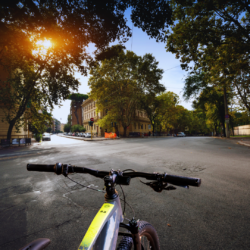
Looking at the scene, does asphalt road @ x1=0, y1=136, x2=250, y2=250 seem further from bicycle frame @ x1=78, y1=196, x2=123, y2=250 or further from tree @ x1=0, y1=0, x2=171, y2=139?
tree @ x1=0, y1=0, x2=171, y2=139

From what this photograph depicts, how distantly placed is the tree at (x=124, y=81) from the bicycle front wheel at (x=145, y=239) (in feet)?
93.1

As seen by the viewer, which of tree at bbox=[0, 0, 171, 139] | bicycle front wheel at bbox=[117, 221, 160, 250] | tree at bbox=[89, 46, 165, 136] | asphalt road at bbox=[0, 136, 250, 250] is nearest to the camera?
bicycle front wheel at bbox=[117, 221, 160, 250]

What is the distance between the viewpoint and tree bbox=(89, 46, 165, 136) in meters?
29.3

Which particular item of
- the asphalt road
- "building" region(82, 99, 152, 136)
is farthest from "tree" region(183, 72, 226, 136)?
the asphalt road

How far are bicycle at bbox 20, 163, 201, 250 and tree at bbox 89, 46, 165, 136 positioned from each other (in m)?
28.4

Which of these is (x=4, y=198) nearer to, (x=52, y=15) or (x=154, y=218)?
(x=154, y=218)

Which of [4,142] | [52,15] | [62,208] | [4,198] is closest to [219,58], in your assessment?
[52,15]

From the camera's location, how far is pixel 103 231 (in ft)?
2.98

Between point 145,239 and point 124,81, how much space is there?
31333 millimetres

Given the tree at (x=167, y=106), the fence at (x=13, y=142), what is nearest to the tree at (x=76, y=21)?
the fence at (x=13, y=142)

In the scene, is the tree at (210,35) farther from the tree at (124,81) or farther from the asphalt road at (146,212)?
the tree at (124,81)

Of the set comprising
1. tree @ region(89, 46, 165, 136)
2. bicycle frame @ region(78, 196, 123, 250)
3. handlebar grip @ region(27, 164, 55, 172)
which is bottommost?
bicycle frame @ region(78, 196, 123, 250)

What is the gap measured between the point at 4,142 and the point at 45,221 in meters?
17.7

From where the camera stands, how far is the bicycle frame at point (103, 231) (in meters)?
0.82
